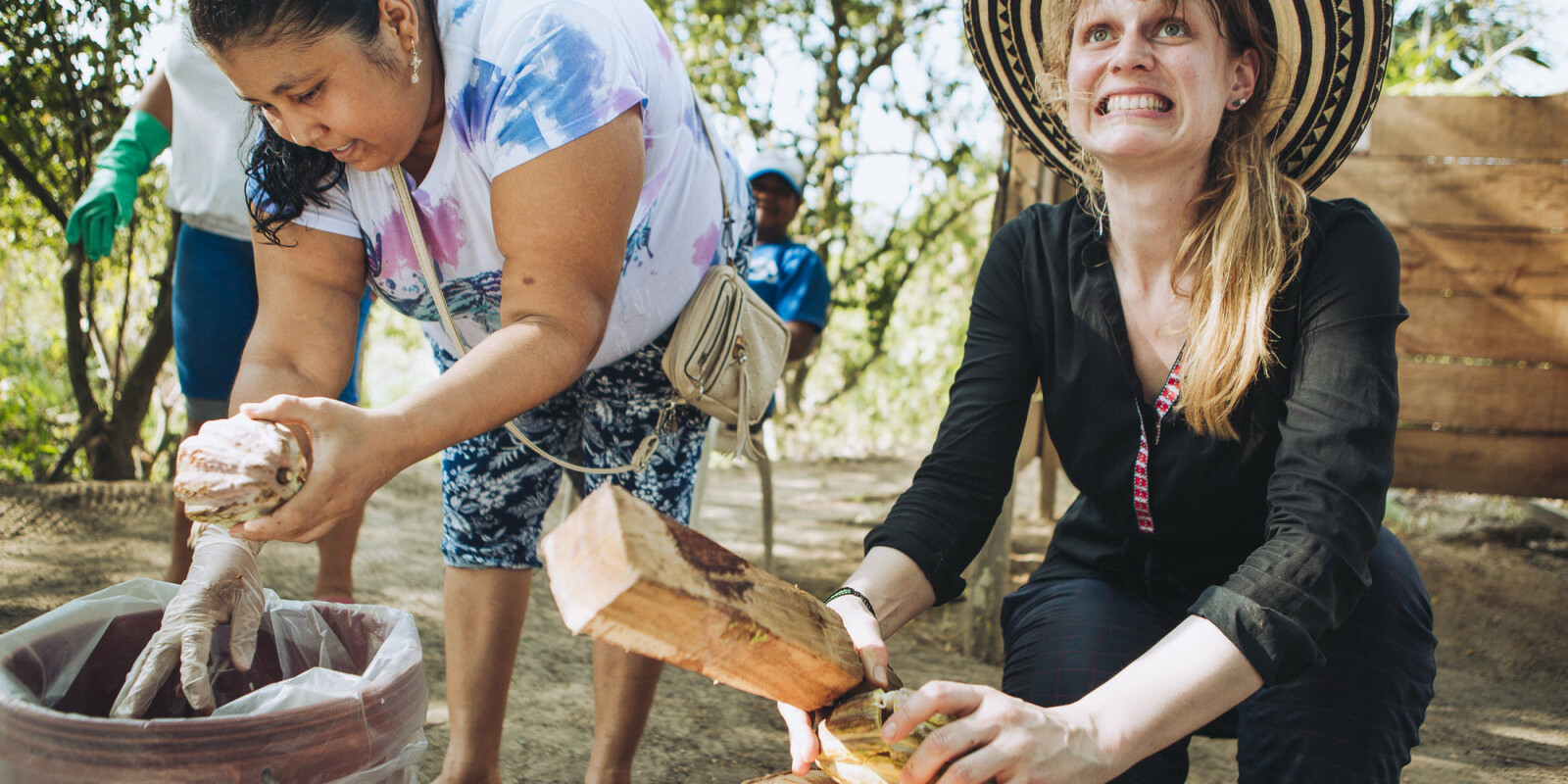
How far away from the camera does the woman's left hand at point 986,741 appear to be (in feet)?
3.21

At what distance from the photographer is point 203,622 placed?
124cm

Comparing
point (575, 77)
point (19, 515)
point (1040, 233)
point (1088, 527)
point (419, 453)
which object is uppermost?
point (575, 77)

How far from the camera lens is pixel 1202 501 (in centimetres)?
147

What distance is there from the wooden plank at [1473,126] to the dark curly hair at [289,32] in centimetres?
318

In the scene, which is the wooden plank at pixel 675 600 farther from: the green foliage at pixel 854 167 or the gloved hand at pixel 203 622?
the green foliage at pixel 854 167

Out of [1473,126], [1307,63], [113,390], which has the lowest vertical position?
[113,390]

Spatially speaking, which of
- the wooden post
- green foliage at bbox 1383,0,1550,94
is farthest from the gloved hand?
green foliage at bbox 1383,0,1550,94

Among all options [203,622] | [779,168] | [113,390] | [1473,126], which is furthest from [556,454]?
[1473,126]

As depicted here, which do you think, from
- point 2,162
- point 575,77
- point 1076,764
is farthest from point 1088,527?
point 2,162

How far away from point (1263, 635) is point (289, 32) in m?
1.32

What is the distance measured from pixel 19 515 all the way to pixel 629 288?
2.69 meters

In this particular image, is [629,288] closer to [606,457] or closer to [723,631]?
[606,457]

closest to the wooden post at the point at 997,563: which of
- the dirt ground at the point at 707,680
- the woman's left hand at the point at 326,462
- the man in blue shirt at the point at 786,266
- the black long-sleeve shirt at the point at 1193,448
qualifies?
the dirt ground at the point at 707,680

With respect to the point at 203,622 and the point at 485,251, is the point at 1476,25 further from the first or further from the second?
the point at 203,622
